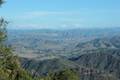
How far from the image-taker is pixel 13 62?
35.1 m

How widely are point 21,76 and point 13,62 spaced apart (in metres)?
12.1

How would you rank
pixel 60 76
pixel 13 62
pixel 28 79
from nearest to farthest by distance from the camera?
pixel 13 62
pixel 28 79
pixel 60 76

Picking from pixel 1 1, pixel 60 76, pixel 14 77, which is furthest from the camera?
pixel 60 76

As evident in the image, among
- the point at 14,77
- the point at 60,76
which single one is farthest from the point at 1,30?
the point at 60,76

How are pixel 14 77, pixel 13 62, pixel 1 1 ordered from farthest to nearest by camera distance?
pixel 14 77 < pixel 13 62 < pixel 1 1

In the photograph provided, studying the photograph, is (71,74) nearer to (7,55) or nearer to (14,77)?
(14,77)

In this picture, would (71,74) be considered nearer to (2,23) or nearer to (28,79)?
(28,79)

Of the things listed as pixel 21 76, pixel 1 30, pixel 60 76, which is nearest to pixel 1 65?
pixel 1 30

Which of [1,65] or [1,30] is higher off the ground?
[1,30]

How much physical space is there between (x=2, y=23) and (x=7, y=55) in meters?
2.83

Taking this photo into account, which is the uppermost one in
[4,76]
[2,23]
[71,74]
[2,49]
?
[2,23]

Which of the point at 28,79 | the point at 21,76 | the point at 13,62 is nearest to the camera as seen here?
the point at 13,62

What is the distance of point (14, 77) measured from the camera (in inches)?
1718

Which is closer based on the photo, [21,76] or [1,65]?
[1,65]
